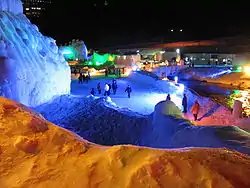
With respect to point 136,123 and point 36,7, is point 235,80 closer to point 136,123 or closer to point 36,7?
point 136,123

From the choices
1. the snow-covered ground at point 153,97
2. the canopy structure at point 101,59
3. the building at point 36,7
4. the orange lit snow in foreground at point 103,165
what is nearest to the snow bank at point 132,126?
the snow-covered ground at point 153,97

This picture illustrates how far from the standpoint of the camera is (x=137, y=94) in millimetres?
24734

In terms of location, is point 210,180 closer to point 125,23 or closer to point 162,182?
point 162,182

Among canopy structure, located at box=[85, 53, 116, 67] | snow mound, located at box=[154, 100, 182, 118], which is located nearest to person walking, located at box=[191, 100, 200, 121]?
snow mound, located at box=[154, 100, 182, 118]

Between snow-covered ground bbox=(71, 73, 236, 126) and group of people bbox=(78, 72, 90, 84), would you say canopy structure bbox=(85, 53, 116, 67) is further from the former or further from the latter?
group of people bbox=(78, 72, 90, 84)

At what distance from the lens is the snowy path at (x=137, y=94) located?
20.7 meters

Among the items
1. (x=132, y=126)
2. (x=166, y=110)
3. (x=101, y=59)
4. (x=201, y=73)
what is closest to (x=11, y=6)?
(x=132, y=126)

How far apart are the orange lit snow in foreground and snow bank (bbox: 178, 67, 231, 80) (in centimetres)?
4411

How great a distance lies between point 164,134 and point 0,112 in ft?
25.5

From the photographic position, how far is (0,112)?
508 centimetres

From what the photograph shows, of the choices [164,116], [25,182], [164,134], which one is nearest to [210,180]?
[25,182]

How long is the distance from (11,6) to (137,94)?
11.1 meters

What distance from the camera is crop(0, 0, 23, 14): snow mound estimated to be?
20.7m

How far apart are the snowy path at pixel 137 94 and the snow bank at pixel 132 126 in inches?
79.9
